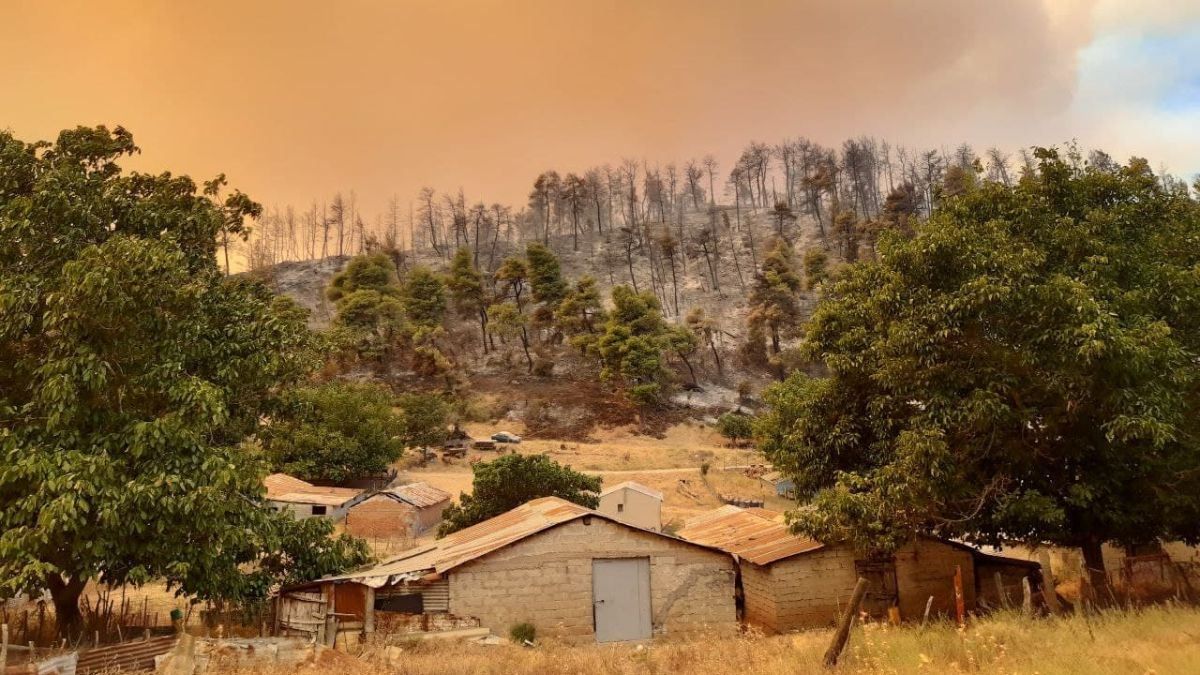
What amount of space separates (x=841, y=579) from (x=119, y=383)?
20702mm

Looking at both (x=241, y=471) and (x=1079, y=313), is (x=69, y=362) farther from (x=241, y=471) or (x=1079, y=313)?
(x=1079, y=313)

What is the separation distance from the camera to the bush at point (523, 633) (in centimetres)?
2005

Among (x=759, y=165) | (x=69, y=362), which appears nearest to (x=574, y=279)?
(x=759, y=165)

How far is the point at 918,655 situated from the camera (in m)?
12.2

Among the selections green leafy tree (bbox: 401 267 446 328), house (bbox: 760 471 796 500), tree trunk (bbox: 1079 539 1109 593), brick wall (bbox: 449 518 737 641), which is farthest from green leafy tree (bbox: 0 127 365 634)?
green leafy tree (bbox: 401 267 446 328)

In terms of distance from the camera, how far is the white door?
853 inches

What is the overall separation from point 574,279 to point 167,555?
327 feet

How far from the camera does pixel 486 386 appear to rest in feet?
273

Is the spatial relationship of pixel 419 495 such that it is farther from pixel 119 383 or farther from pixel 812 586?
pixel 119 383

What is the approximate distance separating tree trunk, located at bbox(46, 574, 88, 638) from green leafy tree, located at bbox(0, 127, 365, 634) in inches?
1.6

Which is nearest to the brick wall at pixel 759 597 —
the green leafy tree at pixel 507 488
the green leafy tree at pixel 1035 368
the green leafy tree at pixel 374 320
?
the green leafy tree at pixel 1035 368

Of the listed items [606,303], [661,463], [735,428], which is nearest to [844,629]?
[661,463]

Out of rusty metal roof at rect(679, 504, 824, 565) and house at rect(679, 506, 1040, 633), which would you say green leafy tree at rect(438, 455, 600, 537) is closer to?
rusty metal roof at rect(679, 504, 824, 565)

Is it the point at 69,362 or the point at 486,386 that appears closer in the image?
the point at 69,362
